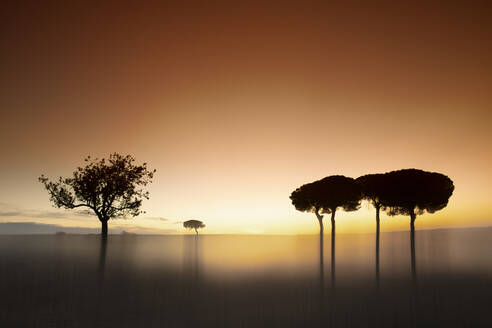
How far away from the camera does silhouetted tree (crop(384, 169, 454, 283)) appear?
153ft

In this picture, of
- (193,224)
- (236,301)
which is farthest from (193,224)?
(236,301)

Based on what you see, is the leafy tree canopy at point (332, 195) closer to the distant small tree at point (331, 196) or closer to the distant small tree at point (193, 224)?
the distant small tree at point (331, 196)

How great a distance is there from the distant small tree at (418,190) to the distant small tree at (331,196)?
272 inches

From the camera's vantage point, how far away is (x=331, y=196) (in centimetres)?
5519

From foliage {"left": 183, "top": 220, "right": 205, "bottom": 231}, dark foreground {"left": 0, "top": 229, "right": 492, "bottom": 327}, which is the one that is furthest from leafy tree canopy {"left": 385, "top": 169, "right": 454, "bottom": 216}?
foliage {"left": 183, "top": 220, "right": 205, "bottom": 231}

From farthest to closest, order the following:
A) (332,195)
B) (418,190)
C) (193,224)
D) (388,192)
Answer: (193,224) → (332,195) → (388,192) → (418,190)

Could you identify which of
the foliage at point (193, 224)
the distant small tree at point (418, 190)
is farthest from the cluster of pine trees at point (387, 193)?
the foliage at point (193, 224)

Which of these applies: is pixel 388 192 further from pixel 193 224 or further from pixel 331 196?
pixel 193 224

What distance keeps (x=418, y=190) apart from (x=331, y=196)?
522 inches

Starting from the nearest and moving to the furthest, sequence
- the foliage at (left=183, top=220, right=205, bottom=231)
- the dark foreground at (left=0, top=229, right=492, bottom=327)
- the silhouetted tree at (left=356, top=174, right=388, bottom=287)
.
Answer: the dark foreground at (left=0, top=229, right=492, bottom=327), the silhouetted tree at (left=356, top=174, right=388, bottom=287), the foliage at (left=183, top=220, right=205, bottom=231)

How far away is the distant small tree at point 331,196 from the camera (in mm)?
54806

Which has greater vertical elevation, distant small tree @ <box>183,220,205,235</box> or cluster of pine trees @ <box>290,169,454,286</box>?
cluster of pine trees @ <box>290,169,454,286</box>

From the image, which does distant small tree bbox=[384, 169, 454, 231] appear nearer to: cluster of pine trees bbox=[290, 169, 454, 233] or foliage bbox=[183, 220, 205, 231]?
cluster of pine trees bbox=[290, 169, 454, 233]

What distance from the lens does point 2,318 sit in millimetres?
14117
